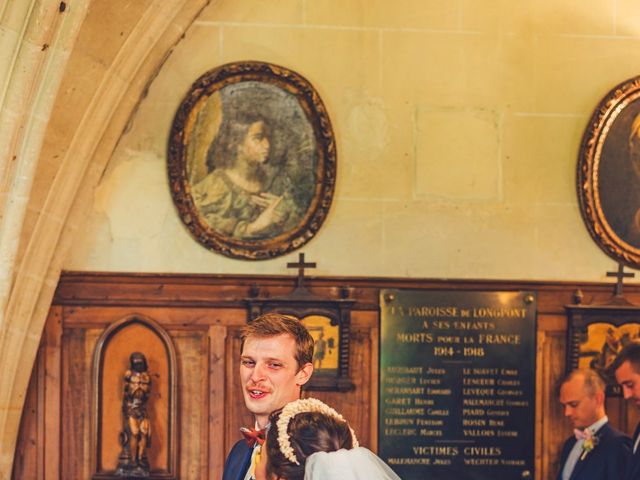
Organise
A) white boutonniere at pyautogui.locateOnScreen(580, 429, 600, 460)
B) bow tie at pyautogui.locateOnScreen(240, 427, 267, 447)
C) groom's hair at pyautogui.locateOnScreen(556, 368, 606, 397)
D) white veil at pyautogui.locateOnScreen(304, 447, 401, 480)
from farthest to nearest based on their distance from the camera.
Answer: groom's hair at pyautogui.locateOnScreen(556, 368, 606, 397)
white boutonniere at pyautogui.locateOnScreen(580, 429, 600, 460)
bow tie at pyautogui.locateOnScreen(240, 427, 267, 447)
white veil at pyautogui.locateOnScreen(304, 447, 401, 480)

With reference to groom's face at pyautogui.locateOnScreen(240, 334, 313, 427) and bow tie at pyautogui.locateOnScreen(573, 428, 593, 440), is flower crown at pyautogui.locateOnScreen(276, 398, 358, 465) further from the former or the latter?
bow tie at pyautogui.locateOnScreen(573, 428, 593, 440)

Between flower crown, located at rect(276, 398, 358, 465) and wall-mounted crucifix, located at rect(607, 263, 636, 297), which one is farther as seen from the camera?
wall-mounted crucifix, located at rect(607, 263, 636, 297)

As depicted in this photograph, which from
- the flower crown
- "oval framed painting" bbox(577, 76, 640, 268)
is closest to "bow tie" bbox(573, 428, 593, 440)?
"oval framed painting" bbox(577, 76, 640, 268)

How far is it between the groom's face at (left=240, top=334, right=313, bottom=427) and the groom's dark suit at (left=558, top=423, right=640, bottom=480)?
2780 mm

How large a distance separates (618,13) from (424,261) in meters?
1.97

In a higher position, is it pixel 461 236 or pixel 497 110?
pixel 497 110

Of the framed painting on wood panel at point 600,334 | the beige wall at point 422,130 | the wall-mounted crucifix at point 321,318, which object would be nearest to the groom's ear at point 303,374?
the wall-mounted crucifix at point 321,318

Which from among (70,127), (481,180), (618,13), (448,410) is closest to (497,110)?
(481,180)

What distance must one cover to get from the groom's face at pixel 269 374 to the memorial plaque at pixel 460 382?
319 centimetres

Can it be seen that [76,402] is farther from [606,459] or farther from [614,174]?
[614,174]

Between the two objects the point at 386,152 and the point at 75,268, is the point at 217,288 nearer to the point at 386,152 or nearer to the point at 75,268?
the point at 75,268

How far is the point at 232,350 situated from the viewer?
6480 millimetres

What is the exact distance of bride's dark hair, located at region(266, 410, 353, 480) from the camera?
2.72 meters

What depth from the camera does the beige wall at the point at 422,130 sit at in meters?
6.50
